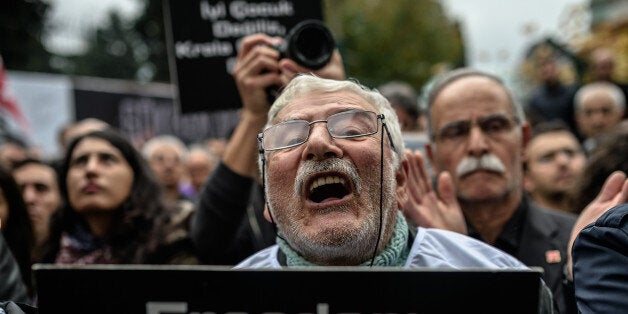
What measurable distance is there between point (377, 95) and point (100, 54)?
29.9 m

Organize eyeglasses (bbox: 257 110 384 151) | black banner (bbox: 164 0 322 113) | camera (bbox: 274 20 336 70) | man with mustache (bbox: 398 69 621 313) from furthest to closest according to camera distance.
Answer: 1. black banner (bbox: 164 0 322 113)
2. man with mustache (bbox: 398 69 621 313)
3. camera (bbox: 274 20 336 70)
4. eyeglasses (bbox: 257 110 384 151)

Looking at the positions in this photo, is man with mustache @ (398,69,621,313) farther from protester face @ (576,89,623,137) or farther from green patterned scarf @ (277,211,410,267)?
protester face @ (576,89,623,137)

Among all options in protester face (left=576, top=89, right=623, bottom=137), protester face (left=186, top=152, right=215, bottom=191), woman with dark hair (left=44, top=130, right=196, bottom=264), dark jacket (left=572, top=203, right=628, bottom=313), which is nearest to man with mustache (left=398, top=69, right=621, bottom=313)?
dark jacket (left=572, top=203, right=628, bottom=313)

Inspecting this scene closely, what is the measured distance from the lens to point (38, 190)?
470 cm

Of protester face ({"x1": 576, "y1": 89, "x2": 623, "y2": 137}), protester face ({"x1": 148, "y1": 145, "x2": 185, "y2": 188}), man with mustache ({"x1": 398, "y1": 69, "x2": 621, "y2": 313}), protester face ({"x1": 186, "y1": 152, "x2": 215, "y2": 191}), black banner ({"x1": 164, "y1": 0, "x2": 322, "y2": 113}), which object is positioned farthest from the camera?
protester face ({"x1": 186, "y1": 152, "x2": 215, "y2": 191})

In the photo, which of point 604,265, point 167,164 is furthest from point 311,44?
point 167,164

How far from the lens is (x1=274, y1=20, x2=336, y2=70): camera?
2.78 meters

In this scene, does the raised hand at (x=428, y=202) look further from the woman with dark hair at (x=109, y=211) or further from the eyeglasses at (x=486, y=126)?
the woman with dark hair at (x=109, y=211)

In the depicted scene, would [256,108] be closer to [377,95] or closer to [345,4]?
[377,95]

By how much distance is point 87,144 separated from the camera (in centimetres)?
393

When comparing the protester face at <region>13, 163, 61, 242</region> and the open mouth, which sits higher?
the open mouth

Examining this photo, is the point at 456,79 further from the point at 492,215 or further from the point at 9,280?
the point at 9,280

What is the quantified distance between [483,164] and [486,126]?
19 cm

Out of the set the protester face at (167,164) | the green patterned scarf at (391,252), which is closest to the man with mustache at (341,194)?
the green patterned scarf at (391,252)
